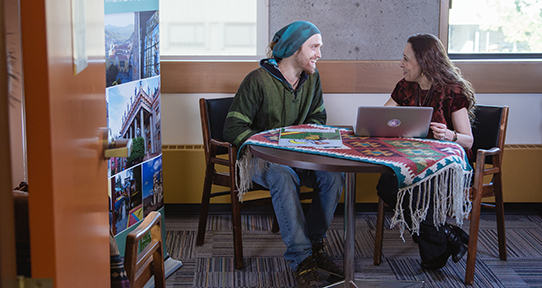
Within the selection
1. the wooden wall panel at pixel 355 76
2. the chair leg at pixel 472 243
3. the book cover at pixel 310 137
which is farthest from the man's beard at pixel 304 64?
the chair leg at pixel 472 243

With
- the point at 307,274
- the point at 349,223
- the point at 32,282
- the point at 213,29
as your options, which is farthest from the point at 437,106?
the point at 32,282

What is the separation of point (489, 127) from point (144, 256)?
2043mm

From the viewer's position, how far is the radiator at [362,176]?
10.8 feet

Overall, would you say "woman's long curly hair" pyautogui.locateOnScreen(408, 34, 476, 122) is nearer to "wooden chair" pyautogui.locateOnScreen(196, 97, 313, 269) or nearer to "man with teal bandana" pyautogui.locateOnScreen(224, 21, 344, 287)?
"man with teal bandana" pyautogui.locateOnScreen(224, 21, 344, 287)

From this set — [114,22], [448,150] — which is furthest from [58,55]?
[448,150]

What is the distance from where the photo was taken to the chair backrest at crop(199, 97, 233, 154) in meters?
2.71

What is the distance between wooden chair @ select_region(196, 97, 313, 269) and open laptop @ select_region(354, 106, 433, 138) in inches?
24.8

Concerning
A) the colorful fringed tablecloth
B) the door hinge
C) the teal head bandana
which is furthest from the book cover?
the door hinge

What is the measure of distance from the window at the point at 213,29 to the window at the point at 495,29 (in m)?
1.37

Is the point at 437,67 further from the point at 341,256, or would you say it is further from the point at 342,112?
the point at 341,256

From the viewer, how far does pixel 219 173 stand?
106 inches

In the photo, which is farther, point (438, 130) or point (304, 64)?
point (304, 64)

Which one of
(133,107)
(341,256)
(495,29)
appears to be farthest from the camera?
(495,29)

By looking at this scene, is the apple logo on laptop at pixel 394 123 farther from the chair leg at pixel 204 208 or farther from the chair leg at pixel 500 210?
the chair leg at pixel 204 208
